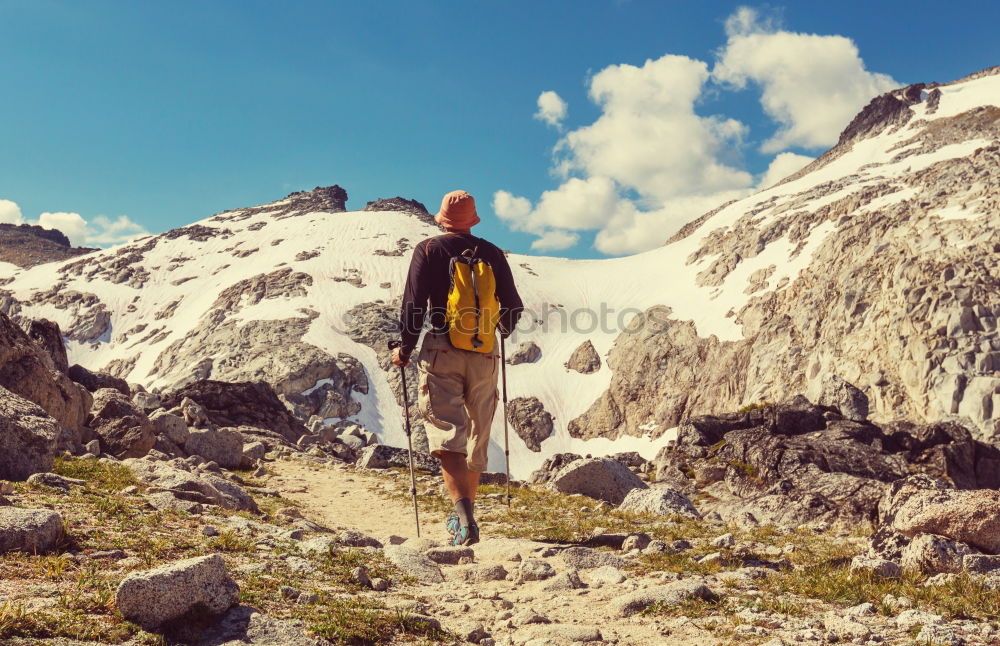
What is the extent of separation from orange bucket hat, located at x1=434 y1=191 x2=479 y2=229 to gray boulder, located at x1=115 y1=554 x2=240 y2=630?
520cm

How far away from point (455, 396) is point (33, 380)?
38.6 feet

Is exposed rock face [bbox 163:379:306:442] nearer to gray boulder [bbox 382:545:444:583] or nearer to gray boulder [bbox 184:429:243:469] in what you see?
gray boulder [bbox 184:429:243:469]

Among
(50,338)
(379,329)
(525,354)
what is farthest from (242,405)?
(525,354)

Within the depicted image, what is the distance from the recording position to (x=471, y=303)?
8023mm

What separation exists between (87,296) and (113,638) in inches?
5862

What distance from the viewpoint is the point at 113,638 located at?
381 centimetres

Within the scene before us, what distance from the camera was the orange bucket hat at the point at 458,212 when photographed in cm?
852

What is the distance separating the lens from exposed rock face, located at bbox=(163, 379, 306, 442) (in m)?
39.1

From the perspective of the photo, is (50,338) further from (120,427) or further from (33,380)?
(33,380)

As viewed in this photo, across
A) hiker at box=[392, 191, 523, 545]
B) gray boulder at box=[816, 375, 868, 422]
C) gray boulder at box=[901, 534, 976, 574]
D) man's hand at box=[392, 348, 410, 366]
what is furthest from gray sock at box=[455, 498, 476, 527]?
gray boulder at box=[816, 375, 868, 422]

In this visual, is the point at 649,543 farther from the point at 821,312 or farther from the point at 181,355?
the point at 181,355

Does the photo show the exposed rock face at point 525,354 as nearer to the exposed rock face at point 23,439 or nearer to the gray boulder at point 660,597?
the exposed rock face at point 23,439

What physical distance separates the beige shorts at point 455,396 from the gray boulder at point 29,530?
387 cm

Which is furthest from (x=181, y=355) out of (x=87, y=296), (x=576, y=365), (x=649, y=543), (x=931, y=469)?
(x=649, y=543)
